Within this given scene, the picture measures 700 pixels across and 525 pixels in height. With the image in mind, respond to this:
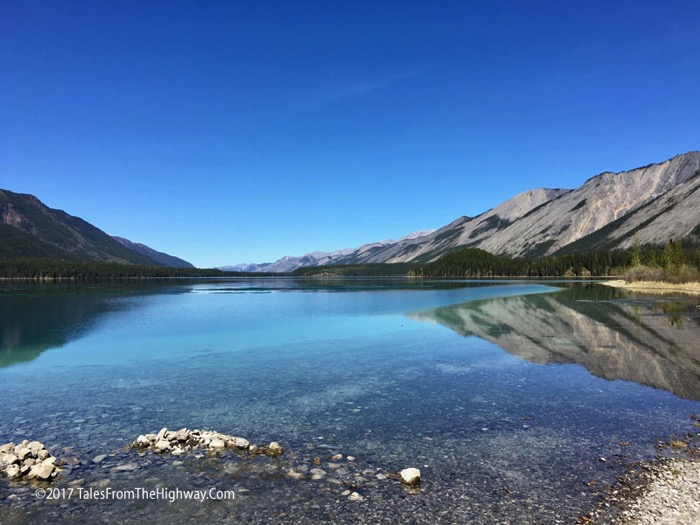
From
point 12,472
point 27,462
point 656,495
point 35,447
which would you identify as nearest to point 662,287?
point 656,495

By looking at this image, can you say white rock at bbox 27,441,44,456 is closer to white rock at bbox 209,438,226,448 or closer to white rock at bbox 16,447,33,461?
white rock at bbox 16,447,33,461

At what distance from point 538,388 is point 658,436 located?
807 centimetres

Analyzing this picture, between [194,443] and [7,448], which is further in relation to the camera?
[194,443]

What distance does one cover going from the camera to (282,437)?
18.6 metres

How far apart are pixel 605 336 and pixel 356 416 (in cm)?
3384

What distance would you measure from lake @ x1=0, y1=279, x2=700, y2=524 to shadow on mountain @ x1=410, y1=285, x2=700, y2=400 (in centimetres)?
32

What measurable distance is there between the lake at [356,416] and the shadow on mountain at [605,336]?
12.8 inches

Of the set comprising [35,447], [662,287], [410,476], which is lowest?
[410,476]

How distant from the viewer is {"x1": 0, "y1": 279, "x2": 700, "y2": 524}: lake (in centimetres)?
1321

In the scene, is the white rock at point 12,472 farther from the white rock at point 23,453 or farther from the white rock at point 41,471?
the white rock at point 23,453

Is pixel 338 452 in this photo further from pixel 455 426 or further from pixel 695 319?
pixel 695 319

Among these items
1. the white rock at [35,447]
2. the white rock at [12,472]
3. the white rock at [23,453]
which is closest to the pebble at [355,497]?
the white rock at [12,472]

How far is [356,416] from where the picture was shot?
21391mm

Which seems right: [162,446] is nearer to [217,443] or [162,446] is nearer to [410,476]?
[217,443]
